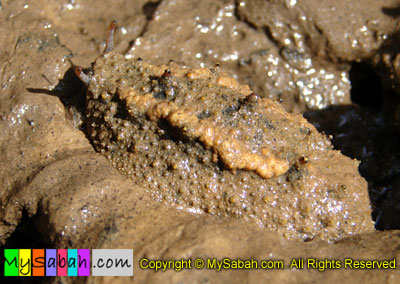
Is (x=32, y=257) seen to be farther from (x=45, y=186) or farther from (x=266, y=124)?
(x=266, y=124)

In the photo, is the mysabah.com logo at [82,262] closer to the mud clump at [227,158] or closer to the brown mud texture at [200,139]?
the brown mud texture at [200,139]

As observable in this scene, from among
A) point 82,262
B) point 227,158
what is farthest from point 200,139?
point 82,262

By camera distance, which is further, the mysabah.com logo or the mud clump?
the mud clump

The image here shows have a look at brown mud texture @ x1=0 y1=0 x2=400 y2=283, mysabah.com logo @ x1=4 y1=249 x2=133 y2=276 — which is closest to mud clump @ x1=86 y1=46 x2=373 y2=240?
brown mud texture @ x1=0 y1=0 x2=400 y2=283

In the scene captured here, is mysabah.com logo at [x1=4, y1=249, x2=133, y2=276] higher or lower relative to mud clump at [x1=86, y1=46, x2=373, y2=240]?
lower

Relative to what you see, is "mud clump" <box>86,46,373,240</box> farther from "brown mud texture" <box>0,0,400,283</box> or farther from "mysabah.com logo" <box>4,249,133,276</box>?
"mysabah.com logo" <box>4,249,133,276</box>

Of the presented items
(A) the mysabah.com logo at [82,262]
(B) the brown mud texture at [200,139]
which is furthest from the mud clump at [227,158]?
(A) the mysabah.com logo at [82,262]

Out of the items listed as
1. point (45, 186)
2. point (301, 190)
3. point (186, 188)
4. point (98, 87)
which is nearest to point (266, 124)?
point (301, 190)
